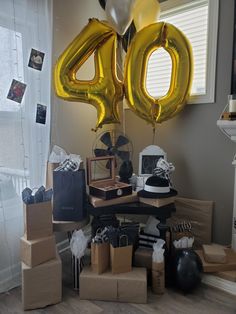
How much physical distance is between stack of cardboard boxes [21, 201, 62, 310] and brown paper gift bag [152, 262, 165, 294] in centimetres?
60

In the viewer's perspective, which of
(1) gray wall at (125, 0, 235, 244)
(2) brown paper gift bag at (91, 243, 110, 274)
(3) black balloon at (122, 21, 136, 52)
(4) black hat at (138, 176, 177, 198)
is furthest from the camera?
(3) black balloon at (122, 21, 136, 52)

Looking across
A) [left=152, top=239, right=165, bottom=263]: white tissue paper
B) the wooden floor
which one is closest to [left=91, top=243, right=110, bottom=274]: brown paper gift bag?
the wooden floor

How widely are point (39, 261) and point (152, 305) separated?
736 mm

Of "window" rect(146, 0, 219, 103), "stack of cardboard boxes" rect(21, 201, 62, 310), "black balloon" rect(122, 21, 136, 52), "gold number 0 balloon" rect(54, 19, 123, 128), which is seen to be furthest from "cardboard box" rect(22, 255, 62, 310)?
"black balloon" rect(122, 21, 136, 52)

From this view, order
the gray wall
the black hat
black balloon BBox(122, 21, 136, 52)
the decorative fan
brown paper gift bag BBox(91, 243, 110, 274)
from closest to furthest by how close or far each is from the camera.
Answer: brown paper gift bag BBox(91, 243, 110, 274) < the black hat < the gray wall < the decorative fan < black balloon BBox(122, 21, 136, 52)

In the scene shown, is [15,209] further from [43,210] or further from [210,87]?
[210,87]

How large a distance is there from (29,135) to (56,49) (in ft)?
2.44

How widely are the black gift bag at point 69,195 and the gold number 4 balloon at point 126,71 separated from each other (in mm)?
559

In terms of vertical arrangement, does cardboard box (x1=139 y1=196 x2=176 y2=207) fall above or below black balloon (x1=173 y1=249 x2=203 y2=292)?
above

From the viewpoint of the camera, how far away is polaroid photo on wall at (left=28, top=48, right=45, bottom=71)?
186 centimetres

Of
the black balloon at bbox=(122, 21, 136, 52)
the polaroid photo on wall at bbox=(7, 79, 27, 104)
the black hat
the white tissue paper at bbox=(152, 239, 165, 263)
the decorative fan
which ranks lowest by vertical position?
the white tissue paper at bbox=(152, 239, 165, 263)

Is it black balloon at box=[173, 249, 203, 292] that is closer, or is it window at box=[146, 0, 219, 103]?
black balloon at box=[173, 249, 203, 292]

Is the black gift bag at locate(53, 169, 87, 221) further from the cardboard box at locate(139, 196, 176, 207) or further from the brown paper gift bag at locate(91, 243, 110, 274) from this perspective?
the cardboard box at locate(139, 196, 176, 207)

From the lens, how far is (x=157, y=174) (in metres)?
1.96
